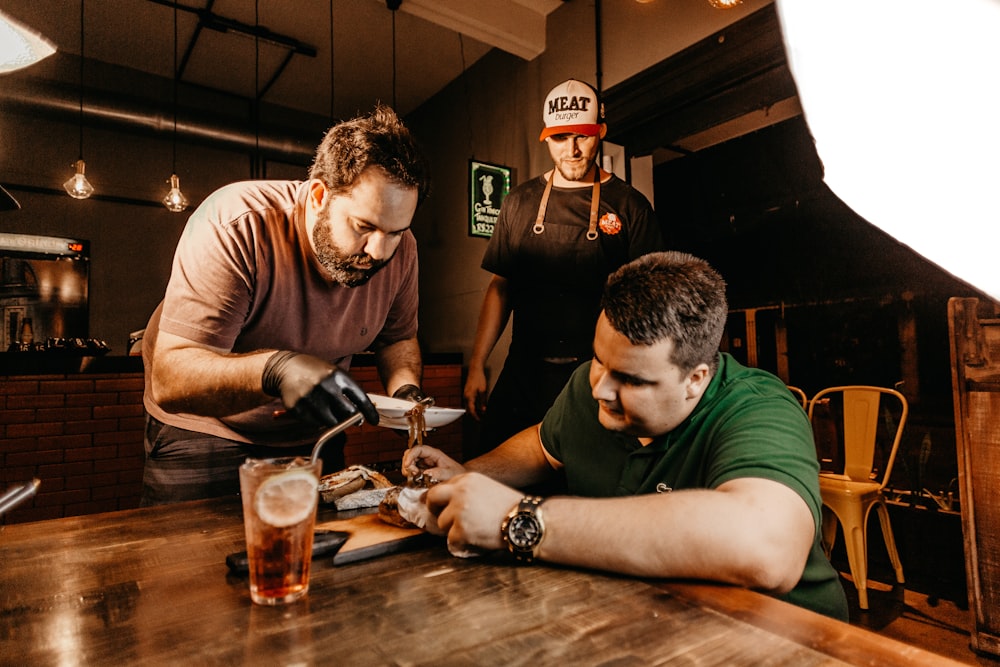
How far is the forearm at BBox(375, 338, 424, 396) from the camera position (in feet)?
6.94

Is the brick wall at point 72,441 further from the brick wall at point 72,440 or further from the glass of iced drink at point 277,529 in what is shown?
Answer: the glass of iced drink at point 277,529

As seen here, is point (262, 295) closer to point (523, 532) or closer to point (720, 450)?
point (523, 532)

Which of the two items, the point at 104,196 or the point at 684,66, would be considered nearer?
the point at 684,66

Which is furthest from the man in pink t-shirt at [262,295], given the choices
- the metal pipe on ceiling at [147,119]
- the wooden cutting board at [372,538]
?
the metal pipe on ceiling at [147,119]

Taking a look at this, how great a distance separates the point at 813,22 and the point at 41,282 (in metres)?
6.32

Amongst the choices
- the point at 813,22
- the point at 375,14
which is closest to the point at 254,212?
the point at 813,22

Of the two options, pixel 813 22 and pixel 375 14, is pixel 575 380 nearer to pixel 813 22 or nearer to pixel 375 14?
pixel 813 22

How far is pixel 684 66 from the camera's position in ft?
10.2

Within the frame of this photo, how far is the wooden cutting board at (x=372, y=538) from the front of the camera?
0.94 meters

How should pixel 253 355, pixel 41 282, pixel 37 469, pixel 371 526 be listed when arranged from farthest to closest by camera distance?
pixel 41 282
pixel 37 469
pixel 253 355
pixel 371 526

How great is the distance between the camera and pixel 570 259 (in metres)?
2.53

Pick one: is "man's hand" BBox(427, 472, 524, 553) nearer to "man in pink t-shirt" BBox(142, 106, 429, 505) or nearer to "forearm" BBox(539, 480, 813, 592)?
"forearm" BBox(539, 480, 813, 592)

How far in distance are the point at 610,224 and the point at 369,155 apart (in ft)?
4.14

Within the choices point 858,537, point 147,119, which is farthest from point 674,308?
point 147,119
